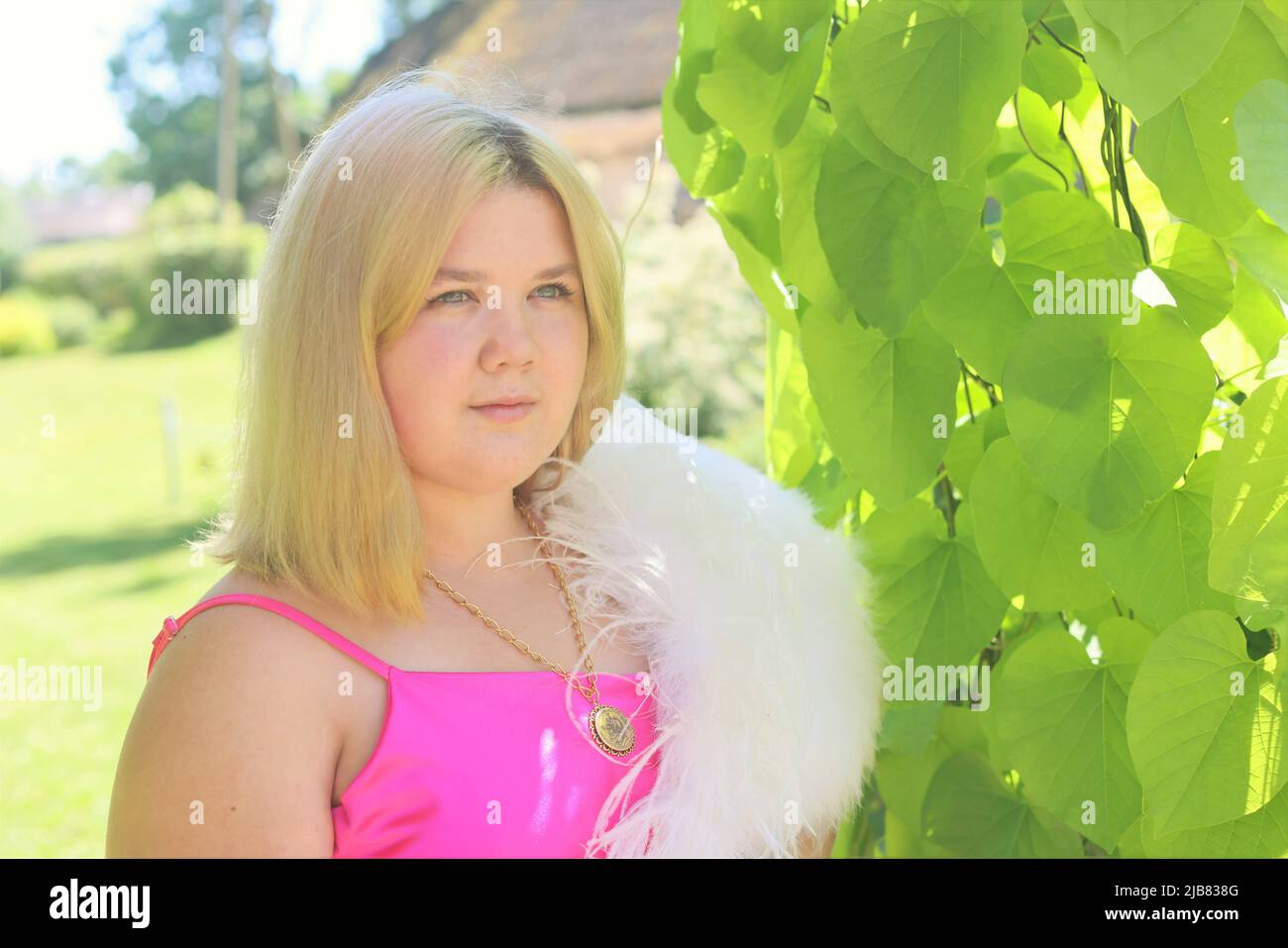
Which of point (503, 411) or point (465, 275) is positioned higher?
point (465, 275)

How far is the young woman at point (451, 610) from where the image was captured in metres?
1.07

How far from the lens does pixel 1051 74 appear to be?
1082mm

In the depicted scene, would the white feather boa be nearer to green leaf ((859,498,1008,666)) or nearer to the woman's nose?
green leaf ((859,498,1008,666))

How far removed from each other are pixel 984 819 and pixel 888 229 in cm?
63

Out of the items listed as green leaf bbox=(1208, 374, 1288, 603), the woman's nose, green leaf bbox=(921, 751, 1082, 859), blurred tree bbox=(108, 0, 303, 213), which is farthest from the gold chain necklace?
blurred tree bbox=(108, 0, 303, 213)

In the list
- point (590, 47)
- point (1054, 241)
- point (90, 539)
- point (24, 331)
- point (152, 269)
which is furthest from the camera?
point (152, 269)

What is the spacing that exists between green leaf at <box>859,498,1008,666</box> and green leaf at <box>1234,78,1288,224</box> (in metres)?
0.46

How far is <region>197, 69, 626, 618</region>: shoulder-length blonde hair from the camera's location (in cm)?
112

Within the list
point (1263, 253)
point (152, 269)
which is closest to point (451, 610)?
point (1263, 253)

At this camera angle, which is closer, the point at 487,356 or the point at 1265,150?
the point at 1265,150

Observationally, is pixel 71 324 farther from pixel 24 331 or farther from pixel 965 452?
pixel 965 452

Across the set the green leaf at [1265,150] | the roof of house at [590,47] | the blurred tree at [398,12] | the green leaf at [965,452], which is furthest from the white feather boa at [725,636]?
the blurred tree at [398,12]

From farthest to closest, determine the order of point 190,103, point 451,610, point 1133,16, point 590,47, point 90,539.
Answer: point 190,103 < point 590,47 < point 90,539 < point 451,610 < point 1133,16
